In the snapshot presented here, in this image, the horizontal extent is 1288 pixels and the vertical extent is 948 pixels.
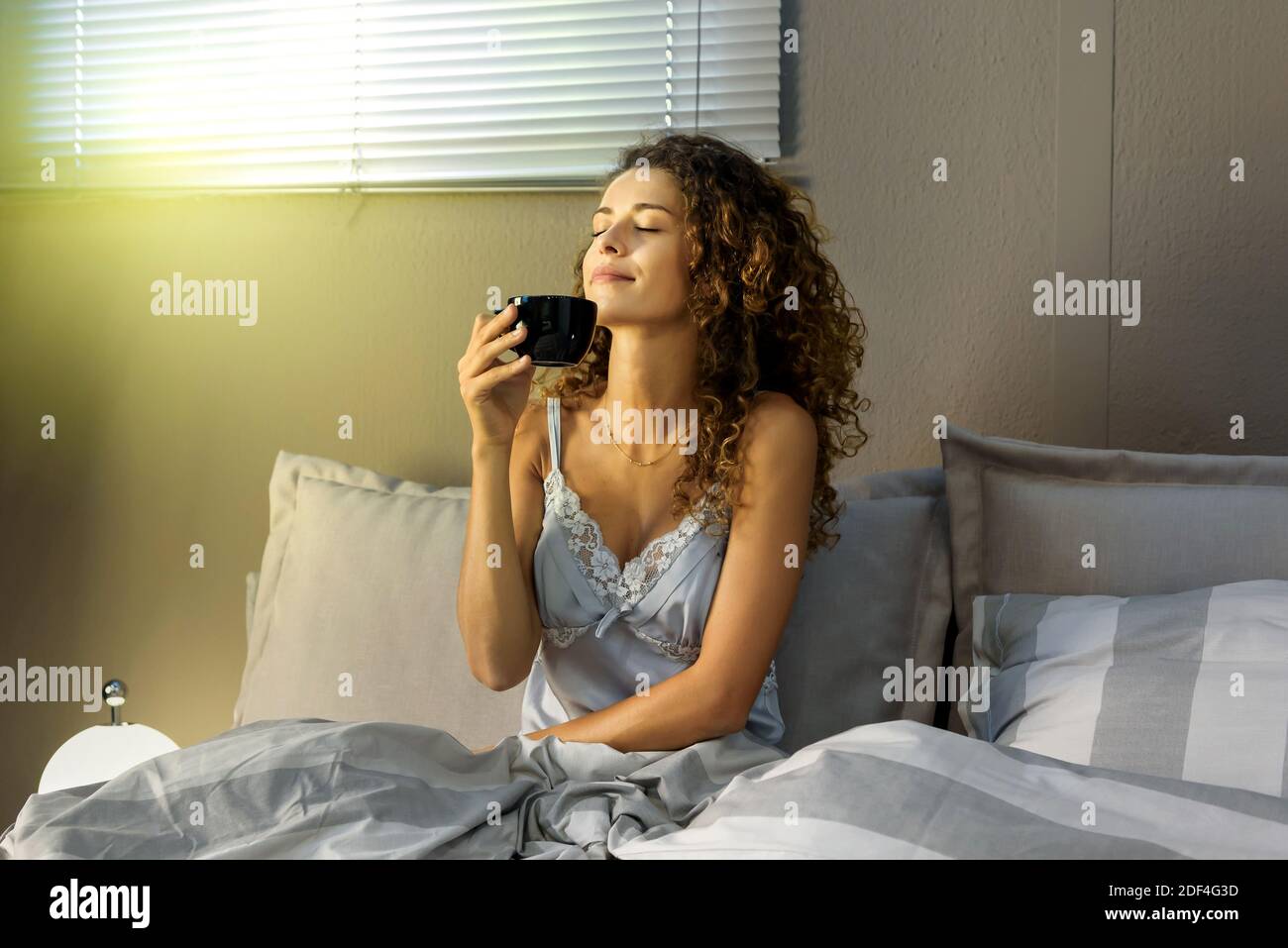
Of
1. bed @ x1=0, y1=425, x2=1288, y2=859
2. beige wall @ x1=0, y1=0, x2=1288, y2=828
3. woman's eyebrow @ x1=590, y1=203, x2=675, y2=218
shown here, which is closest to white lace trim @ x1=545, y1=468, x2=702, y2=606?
bed @ x1=0, y1=425, x2=1288, y2=859

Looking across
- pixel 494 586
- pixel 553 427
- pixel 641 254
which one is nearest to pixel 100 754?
pixel 494 586

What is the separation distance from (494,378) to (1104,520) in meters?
0.85

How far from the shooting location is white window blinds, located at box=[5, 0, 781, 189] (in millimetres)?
1996

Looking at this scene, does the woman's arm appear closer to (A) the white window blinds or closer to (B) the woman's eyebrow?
(B) the woman's eyebrow

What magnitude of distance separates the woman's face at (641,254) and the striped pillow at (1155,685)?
64cm

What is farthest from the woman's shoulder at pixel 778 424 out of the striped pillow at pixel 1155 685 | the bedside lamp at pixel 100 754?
the bedside lamp at pixel 100 754

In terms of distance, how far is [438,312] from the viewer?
6.90 ft

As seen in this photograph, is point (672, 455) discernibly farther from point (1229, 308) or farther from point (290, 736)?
point (1229, 308)

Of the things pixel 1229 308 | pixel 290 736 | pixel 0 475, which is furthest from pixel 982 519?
pixel 0 475

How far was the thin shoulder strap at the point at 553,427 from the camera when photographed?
159cm

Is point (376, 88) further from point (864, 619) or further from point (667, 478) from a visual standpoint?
point (864, 619)

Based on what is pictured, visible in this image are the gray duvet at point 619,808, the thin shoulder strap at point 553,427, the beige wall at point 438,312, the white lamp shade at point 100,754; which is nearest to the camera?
the gray duvet at point 619,808

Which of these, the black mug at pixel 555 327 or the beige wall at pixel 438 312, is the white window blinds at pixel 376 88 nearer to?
the beige wall at pixel 438 312
